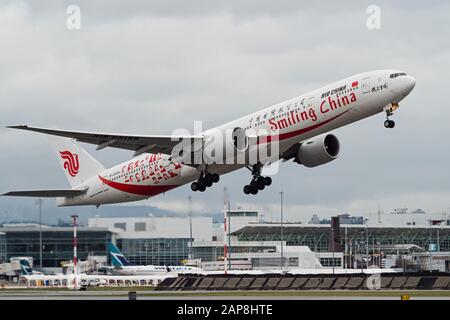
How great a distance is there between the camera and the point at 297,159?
59250 millimetres

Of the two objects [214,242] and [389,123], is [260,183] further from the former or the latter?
[214,242]

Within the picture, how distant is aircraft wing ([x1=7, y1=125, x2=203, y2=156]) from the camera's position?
5424 cm

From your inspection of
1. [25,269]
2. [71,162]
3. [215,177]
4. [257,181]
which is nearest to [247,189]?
[257,181]

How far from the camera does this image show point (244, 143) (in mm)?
53969

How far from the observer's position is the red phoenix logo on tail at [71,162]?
228ft

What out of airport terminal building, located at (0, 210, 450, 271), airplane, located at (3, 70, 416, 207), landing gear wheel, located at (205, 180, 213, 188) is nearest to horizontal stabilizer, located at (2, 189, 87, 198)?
airplane, located at (3, 70, 416, 207)

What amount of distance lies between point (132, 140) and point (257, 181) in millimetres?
8616

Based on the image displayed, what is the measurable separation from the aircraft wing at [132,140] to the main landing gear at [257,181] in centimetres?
488

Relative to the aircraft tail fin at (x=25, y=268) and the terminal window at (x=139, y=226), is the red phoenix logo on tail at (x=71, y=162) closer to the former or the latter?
the terminal window at (x=139, y=226)

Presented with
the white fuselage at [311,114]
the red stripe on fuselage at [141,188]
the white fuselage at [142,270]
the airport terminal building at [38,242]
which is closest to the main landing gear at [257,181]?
the white fuselage at [311,114]

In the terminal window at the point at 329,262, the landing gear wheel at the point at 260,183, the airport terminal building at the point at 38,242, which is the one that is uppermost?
the landing gear wheel at the point at 260,183
